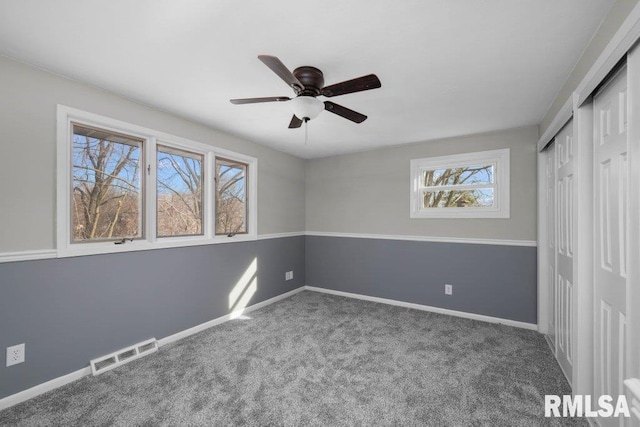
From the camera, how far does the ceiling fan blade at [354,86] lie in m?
1.66

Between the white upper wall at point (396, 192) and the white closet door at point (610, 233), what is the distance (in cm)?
175

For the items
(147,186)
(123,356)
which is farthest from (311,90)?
(123,356)

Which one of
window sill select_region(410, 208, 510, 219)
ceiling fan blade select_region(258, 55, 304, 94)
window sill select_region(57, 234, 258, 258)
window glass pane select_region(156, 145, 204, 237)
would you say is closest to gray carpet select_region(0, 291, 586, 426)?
window sill select_region(57, 234, 258, 258)

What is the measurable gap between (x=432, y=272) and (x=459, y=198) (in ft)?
3.53

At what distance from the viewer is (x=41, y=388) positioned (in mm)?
1996

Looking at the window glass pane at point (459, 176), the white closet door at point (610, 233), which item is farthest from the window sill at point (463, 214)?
the white closet door at point (610, 233)

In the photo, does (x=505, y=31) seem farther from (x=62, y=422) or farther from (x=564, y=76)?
(x=62, y=422)

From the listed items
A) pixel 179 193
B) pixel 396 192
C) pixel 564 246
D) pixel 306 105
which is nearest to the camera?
pixel 306 105

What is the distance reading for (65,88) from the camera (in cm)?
214

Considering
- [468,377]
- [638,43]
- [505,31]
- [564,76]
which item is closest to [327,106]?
[505,31]

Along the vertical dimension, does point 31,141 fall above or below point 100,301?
above

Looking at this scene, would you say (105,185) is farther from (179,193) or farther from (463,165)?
(463,165)

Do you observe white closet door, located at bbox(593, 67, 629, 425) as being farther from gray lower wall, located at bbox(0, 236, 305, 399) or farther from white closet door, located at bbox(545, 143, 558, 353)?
gray lower wall, located at bbox(0, 236, 305, 399)

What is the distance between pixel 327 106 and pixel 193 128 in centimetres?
186
